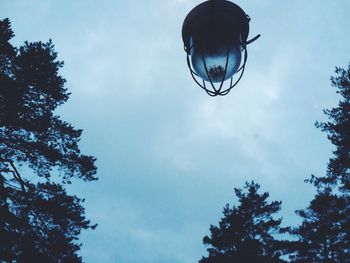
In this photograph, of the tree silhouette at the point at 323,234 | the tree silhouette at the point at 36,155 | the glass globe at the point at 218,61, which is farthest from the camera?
the tree silhouette at the point at 323,234

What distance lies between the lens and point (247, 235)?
2016 centimetres

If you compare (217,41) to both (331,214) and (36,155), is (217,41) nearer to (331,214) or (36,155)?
(36,155)

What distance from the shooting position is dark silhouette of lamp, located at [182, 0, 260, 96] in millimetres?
3627

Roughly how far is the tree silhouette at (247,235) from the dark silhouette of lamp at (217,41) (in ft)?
56.1

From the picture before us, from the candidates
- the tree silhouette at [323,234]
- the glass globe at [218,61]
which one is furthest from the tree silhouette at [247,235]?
the glass globe at [218,61]

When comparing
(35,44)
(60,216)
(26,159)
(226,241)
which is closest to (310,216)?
(226,241)

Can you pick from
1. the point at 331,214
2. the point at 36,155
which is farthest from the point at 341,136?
the point at 36,155

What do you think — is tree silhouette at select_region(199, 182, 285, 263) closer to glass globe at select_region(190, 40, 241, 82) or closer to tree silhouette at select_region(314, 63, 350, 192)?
tree silhouette at select_region(314, 63, 350, 192)

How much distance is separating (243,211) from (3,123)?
1553 centimetres

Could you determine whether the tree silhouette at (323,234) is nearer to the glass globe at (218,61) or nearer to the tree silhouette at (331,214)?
the tree silhouette at (331,214)

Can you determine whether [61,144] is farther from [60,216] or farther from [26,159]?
[60,216]

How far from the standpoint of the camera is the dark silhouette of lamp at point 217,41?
3.63 m

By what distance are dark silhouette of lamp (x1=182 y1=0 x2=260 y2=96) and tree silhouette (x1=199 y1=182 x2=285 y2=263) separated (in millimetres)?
17086

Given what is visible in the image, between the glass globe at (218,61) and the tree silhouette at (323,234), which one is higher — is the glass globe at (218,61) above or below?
below
